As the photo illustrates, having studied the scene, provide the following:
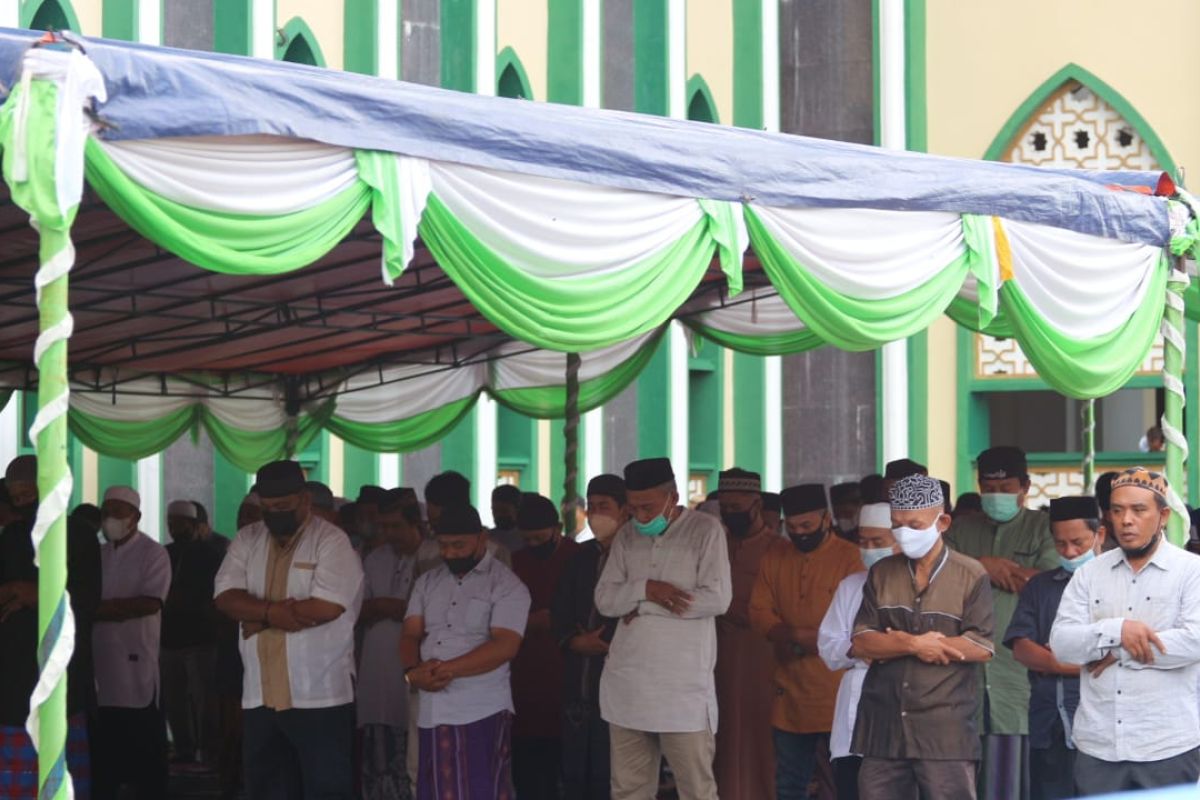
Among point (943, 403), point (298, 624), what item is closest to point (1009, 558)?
point (298, 624)

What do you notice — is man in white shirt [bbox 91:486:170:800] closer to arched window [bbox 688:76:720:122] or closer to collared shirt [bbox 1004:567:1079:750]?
collared shirt [bbox 1004:567:1079:750]

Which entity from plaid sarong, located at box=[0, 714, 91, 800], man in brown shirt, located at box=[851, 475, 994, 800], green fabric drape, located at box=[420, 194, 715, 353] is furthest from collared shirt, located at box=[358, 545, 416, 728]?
man in brown shirt, located at box=[851, 475, 994, 800]

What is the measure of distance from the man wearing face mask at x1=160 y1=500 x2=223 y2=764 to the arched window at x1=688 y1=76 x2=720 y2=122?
803 cm

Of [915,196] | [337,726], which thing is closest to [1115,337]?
[915,196]

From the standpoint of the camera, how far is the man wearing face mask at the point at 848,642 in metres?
9.13

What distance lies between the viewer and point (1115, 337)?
10.6 m

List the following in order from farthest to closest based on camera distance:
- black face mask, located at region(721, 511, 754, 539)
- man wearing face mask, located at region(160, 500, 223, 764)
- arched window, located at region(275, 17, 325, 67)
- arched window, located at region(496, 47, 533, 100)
Result: arched window, located at region(496, 47, 533, 100) < arched window, located at region(275, 17, 325, 67) < man wearing face mask, located at region(160, 500, 223, 764) < black face mask, located at region(721, 511, 754, 539)

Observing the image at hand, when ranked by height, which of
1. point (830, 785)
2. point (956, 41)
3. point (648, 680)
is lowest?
point (830, 785)

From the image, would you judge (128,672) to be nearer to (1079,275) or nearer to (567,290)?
(567,290)

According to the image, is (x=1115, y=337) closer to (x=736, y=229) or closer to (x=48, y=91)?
(x=736, y=229)

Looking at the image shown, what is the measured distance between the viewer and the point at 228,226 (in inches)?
299

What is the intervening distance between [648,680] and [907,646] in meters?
1.57

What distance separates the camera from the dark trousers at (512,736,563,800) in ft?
37.0

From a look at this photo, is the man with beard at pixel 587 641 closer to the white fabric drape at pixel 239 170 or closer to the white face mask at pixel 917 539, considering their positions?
the white face mask at pixel 917 539
